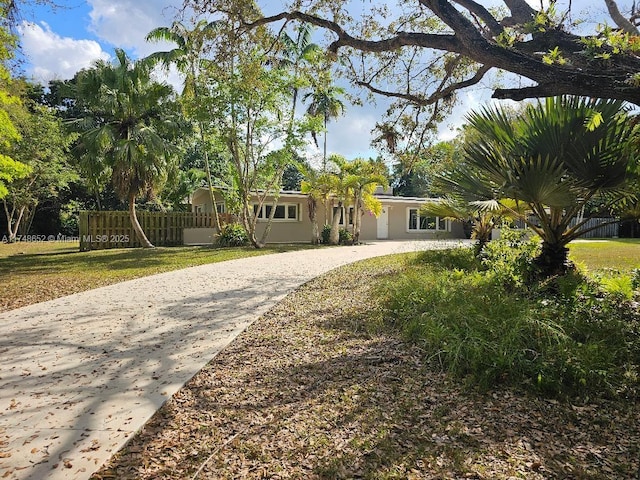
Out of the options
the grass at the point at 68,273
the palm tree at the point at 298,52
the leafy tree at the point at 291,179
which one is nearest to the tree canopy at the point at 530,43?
the palm tree at the point at 298,52

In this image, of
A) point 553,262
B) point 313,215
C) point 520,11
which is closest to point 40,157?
point 313,215

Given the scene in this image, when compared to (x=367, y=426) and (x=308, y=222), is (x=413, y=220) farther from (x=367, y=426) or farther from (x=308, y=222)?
(x=367, y=426)

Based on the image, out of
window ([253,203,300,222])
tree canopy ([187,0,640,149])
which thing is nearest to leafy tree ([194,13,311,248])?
window ([253,203,300,222])

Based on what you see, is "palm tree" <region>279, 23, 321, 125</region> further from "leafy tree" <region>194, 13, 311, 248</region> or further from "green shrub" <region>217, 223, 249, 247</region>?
"green shrub" <region>217, 223, 249, 247</region>

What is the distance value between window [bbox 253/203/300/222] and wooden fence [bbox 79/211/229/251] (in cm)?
228

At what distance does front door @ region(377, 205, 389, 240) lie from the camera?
26.4 meters

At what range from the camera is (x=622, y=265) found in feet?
35.4

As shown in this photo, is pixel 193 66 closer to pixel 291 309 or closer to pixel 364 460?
pixel 291 309

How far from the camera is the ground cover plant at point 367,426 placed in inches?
94.5

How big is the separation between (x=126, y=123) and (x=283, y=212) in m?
9.30

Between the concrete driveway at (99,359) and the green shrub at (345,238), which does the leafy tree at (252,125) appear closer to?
the green shrub at (345,238)

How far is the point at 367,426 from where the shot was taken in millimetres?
2871

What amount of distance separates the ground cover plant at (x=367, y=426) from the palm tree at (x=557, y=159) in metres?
2.89

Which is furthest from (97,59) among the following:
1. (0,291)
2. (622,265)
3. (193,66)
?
(622,265)
